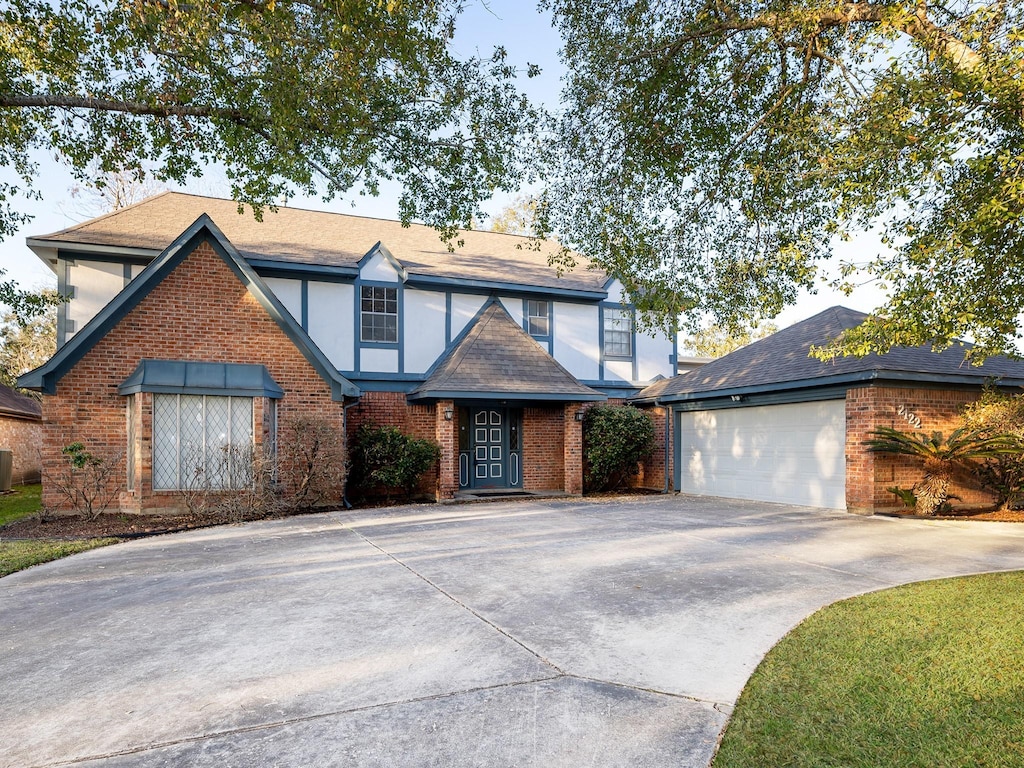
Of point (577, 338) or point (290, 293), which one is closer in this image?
point (290, 293)

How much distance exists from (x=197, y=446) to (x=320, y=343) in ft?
13.9

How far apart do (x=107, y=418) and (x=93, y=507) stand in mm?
1629

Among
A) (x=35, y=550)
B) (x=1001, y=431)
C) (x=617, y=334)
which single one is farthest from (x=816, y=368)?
(x=35, y=550)

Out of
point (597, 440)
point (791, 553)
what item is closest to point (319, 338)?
point (597, 440)

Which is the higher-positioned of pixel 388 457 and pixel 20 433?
pixel 20 433

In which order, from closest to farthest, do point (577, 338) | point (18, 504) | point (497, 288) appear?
point (18, 504)
point (497, 288)
point (577, 338)

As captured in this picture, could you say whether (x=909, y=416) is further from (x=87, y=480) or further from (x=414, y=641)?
(x=87, y=480)

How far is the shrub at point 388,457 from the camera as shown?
45.7ft

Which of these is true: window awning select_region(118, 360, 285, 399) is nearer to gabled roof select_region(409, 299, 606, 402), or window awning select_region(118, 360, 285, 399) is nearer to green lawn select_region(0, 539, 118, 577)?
green lawn select_region(0, 539, 118, 577)

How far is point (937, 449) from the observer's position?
11359 millimetres

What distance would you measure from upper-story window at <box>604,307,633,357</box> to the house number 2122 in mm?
7856

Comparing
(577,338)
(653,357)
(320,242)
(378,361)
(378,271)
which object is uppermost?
(320,242)

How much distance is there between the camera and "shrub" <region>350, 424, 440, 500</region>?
45.7 feet

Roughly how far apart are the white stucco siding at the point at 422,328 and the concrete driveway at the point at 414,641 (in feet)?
24.6
